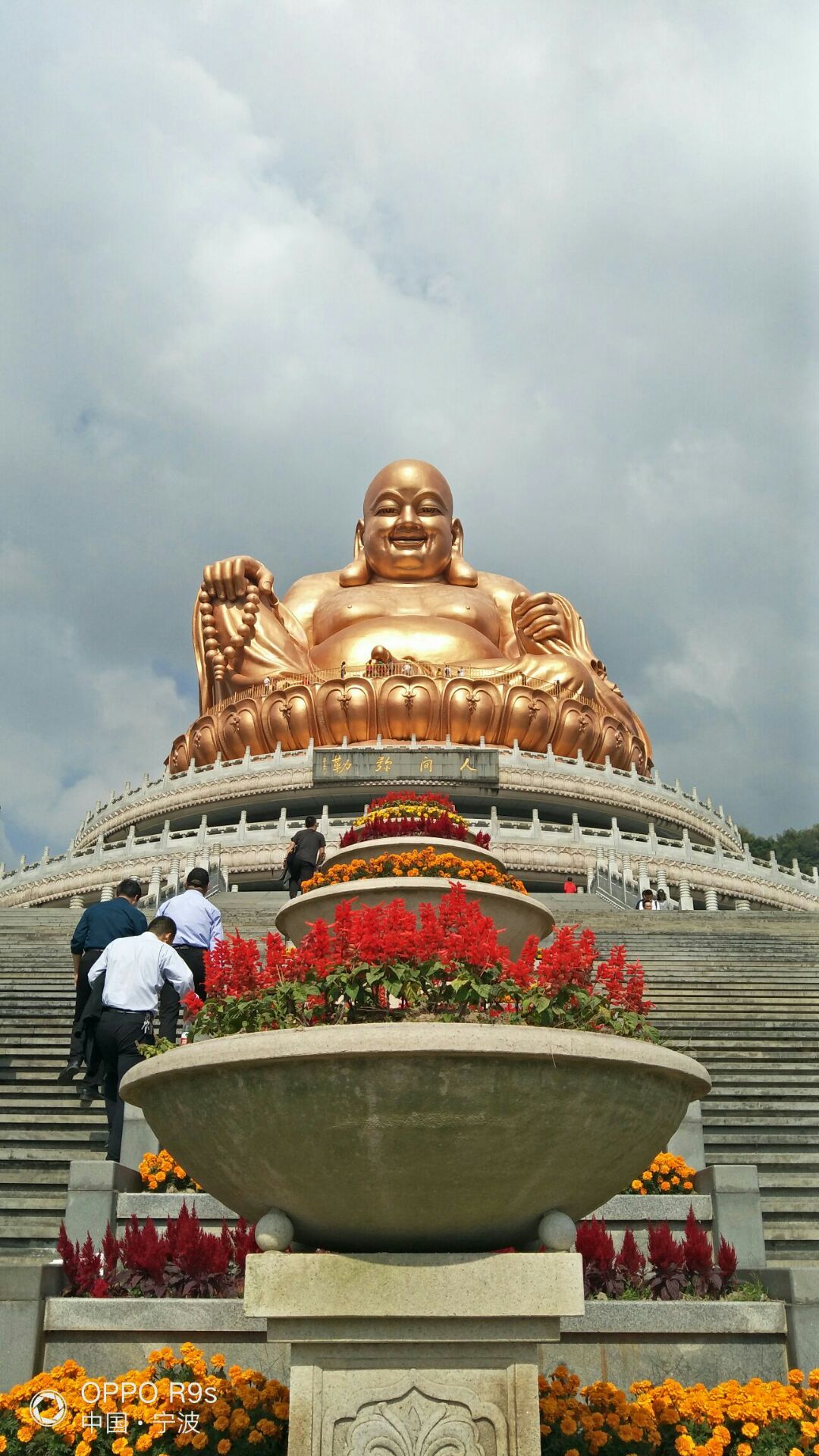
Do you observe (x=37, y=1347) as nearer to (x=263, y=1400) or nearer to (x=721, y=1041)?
(x=263, y=1400)

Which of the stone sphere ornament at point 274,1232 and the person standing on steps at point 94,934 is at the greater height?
the person standing on steps at point 94,934

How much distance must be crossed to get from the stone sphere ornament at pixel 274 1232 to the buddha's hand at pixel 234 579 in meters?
26.2

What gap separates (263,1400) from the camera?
3889 millimetres

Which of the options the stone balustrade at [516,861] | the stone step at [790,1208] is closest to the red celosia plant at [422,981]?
the stone step at [790,1208]

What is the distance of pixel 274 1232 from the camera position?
10.7 feet

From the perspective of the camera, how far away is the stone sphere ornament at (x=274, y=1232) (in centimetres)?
324

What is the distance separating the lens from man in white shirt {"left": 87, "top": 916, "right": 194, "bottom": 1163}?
20.8 ft

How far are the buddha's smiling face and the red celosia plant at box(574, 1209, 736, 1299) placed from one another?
26909mm

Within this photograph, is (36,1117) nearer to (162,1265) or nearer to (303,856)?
(162,1265)

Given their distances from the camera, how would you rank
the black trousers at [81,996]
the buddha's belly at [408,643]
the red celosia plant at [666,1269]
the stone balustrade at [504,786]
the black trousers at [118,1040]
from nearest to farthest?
the red celosia plant at [666,1269] < the black trousers at [118,1040] < the black trousers at [81,996] < the stone balustrade at [504,786] < the buddha's belly at [408,643]

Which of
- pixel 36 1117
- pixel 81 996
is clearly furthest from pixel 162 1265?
pixel 81 996

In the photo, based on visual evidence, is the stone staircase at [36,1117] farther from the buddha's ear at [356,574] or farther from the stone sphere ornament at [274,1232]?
the buddha's ear at [356,574]

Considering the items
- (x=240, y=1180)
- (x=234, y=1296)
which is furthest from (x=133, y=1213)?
(x=240, y=1180)

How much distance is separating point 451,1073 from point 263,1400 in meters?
1.65
